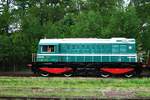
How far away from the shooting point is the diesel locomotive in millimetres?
36031

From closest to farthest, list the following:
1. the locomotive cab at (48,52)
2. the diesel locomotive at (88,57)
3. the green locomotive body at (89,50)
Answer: the diesel locomotive at (88,57) → the green locomotive body at (89,50) → the locomotive cab at (48,52)

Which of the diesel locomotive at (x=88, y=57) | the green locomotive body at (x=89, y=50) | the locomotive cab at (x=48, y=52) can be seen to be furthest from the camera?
the locomotive cab at (x=48, y=52)

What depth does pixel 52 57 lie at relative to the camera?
1441 inches

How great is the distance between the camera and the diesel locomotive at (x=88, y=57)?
36031 mm

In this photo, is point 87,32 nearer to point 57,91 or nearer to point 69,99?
point 57,91

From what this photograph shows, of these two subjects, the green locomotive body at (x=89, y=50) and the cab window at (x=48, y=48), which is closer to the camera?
the green locomotive body at (x=89, y=50)

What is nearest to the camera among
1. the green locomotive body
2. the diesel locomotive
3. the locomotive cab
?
the diesel locomotive

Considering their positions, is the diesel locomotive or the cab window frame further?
the cab window frame

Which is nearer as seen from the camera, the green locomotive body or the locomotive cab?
the green locomotive body

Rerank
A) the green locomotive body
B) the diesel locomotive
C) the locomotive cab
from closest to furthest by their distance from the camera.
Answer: the diesel locomotive → the green locomotive body → the locomotive cab

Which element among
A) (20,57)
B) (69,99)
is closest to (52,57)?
(20,57)

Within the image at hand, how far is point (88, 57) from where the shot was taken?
36500mm

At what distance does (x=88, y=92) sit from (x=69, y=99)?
3.10 meters

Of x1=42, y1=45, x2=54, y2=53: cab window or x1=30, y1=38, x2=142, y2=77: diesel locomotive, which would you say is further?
x1=42, y1=45, x2=54, y2=53: cab window
